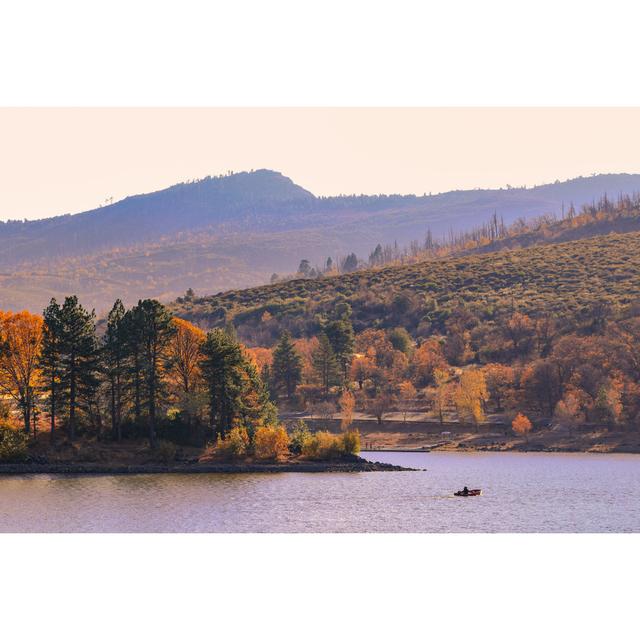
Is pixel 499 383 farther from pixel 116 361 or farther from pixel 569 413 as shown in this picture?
pixel 116 361

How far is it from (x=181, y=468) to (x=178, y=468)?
218mm

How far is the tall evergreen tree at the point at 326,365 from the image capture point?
481ft

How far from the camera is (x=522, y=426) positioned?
12488 centimetres

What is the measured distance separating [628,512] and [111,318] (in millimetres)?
42799

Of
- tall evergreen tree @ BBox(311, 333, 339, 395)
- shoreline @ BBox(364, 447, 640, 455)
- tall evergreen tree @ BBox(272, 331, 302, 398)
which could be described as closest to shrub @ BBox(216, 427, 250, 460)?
shoreline @ BBox(364, 447, 640, 455)

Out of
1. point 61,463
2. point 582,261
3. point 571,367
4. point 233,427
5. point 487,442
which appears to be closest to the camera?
point 61,463

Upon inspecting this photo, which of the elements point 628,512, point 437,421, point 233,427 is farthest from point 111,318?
point 437,421

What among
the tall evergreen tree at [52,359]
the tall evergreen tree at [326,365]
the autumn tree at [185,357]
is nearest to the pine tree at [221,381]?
the autumn tree at [185,357]

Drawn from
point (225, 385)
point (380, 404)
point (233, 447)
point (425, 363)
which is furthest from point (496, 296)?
point (233, 447)

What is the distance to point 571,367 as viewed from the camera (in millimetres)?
132000

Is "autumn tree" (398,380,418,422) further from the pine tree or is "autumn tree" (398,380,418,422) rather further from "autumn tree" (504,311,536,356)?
the pine tree

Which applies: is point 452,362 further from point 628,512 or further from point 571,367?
point 628,512

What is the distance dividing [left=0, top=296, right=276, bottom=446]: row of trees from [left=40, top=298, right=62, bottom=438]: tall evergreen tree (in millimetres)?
74

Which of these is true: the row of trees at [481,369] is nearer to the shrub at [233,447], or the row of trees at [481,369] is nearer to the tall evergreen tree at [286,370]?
the tall evergreen tree at [286,370]
